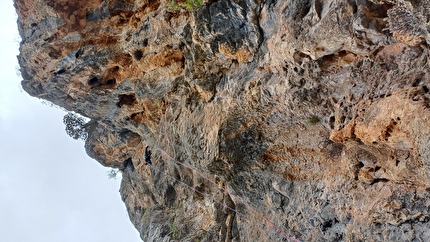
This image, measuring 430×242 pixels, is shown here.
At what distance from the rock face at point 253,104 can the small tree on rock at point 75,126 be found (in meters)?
2.71

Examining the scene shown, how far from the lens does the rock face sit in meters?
6.27

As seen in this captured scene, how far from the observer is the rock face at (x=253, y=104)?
20.6 feet

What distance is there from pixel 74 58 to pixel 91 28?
3.98 ft

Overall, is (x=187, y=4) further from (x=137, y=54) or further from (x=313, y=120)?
(x=313, y=120)

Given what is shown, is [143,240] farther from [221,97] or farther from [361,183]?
[361,183]

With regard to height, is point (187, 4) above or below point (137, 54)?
above

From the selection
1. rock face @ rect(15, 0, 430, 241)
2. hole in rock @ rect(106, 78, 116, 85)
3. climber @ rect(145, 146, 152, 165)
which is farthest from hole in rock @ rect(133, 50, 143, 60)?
climber @ rect(145, 146, 152, 165)

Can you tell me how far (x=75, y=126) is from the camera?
19.8 m

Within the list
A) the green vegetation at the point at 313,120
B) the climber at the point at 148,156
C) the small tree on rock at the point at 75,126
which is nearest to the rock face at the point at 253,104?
the green vegetation at the point at 313,120

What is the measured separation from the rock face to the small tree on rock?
2.71 m

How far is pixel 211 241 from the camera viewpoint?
41.6ft

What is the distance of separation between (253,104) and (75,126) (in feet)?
43.7

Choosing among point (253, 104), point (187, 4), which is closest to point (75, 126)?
point (187, 4)

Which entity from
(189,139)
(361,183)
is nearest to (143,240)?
(189,139)
